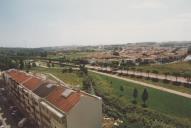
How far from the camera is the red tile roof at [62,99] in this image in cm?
3241

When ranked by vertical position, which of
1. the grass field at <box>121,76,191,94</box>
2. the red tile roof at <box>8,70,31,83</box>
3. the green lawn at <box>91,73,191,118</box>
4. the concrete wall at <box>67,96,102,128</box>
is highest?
the red tile roof at <box>8,70,31,83</box>

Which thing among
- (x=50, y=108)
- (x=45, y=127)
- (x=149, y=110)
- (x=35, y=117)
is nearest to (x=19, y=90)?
(x=35, y=117)

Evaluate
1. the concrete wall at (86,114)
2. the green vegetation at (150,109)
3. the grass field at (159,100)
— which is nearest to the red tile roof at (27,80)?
the concrete wall at (86,114)

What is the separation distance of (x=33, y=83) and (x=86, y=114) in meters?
17.7

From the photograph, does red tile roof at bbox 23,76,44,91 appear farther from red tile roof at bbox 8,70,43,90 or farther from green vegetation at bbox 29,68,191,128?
green vegetation at bbox 29,68,191,128

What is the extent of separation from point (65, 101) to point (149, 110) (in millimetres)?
24457

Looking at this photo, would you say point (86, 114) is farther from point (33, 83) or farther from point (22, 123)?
point (33, 83)

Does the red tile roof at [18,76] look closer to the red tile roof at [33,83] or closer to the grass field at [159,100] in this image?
the red tile roof at [33,83]

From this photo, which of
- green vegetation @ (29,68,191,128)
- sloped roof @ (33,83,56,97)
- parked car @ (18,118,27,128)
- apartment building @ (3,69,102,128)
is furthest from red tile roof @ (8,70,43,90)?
green vegetation @ (29,68,191,128)

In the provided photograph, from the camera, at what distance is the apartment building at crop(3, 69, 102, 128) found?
32.1 meters

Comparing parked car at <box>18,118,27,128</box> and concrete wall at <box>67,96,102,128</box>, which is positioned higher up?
concrete wall at <box>67,96,102,128</box>

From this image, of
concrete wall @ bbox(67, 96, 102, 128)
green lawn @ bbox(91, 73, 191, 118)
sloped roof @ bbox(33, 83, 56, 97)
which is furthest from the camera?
green lawn @ bbox(91, 73, 191, 118)

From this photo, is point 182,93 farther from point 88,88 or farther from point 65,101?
A: point 65,101

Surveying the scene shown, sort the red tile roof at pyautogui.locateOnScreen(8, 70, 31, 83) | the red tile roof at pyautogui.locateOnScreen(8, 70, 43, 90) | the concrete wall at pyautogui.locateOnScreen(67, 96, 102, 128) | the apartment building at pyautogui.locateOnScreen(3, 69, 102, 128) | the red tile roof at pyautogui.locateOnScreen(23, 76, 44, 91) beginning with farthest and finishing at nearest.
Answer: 1. the red tile roof at pyautogui.locateOnScreen(8, 70, 31, 83)
2. the red tile roof at pyautogui.locateOnScreen(8, 70, 43, 90)
3. the red tile roof at pyautogui.locateOnScreen(23, 76, 44, 91)
4. the apartment building at pyautogui.locateOnScreen(3, 69, 102, 128)
5. the concrete wall at pyautogui.locateOnScreen(67, 96, 102, 128)
